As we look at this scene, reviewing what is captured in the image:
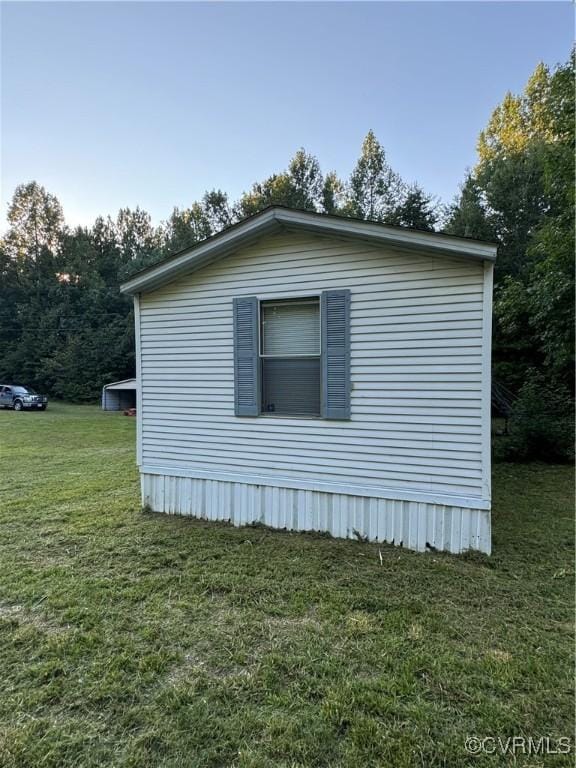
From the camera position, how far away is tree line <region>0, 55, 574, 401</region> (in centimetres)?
887

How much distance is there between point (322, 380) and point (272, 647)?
2.46 meters

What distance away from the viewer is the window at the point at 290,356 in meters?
4.34

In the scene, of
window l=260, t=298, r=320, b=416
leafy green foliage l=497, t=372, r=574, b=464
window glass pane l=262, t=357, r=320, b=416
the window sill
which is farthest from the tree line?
the window sill

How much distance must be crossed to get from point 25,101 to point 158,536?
309 inches

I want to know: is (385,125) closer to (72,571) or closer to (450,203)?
(450,203)

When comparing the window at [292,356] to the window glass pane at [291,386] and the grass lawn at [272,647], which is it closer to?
the window glass pane at [291,386]

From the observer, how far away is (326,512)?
4.28 meters

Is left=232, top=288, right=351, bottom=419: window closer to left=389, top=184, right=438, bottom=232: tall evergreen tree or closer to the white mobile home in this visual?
the white mobile home

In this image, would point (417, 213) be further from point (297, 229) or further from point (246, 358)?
point (246, 358)

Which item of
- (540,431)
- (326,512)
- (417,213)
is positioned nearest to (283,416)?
(326,512)

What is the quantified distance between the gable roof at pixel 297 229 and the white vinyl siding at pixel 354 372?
0.41 feet

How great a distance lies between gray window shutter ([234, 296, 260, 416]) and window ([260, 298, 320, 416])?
0.32 feet

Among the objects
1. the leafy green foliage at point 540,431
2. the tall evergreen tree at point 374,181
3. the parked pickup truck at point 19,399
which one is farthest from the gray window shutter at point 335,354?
the parked pickup truck at point 19,399

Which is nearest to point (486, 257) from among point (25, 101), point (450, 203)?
point (25, 101)
